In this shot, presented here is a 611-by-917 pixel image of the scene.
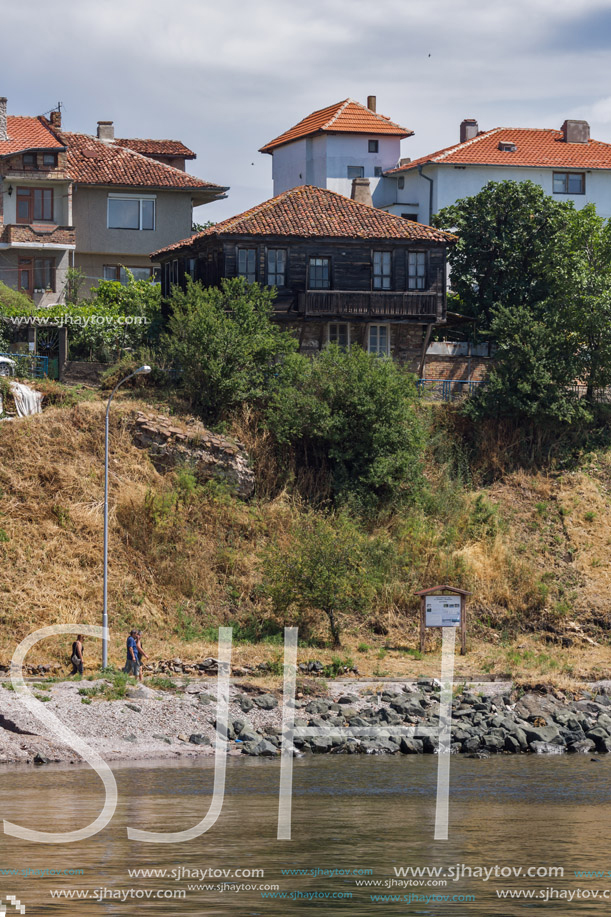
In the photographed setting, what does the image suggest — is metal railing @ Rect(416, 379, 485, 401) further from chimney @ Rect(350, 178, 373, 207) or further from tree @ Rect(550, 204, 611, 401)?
chimney @ Rect(350, 178, 373, 207)

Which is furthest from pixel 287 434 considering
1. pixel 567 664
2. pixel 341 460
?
pixel 567 664

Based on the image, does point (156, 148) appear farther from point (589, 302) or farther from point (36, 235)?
point (589, 302)

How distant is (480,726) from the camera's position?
109 ft

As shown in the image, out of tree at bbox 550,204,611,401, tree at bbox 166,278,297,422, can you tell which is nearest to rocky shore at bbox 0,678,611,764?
tree at bbox 166,278,297,422

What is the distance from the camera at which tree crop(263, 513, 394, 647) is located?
39.3 meters

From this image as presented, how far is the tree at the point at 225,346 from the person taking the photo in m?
46.1

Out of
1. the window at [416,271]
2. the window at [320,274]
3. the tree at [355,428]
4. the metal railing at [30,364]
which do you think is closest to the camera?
the tree at [355,428]

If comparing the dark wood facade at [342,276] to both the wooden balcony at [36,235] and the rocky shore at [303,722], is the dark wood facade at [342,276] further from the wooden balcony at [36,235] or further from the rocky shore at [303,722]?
the rocky shore at [303,722]

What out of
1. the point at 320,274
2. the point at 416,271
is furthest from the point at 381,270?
the point at 320,274

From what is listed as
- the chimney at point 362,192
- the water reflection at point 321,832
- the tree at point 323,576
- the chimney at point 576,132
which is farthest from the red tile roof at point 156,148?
the water reflection at point 321,832

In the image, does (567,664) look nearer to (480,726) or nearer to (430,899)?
(480,726)

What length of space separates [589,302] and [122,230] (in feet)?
79.0

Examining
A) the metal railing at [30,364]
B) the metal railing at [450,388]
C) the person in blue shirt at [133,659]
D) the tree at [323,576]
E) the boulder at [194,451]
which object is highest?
the metal railing at [30,364]

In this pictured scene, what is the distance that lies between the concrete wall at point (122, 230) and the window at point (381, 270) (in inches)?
570
